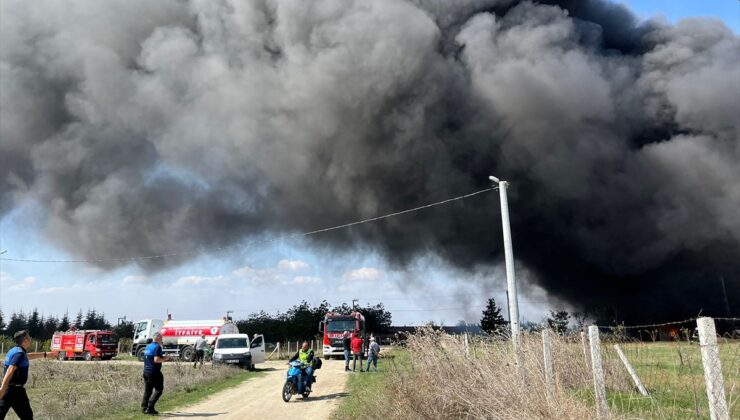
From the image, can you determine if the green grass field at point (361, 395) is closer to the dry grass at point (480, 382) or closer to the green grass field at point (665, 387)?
the green grass field at point (665, 387)

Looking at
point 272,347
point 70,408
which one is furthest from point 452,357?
point 272,347

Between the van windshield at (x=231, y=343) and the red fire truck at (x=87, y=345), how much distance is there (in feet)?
62.9

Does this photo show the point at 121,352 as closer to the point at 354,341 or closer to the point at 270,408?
the point at 354,341

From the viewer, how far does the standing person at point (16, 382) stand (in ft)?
24.2

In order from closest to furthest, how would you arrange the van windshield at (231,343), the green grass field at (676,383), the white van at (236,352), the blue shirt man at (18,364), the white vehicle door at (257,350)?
the green grass field at (676,383), the blue shirt man at (18,364), the white van at (236,352), the van windshield at (231,343), the white vehicle door at (257,350)

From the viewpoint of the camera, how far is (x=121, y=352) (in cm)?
5700

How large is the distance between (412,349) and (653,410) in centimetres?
429

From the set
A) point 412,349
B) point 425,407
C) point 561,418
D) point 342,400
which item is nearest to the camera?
point 561,418

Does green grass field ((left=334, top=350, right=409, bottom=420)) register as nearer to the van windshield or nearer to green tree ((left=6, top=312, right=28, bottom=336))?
the van windshield

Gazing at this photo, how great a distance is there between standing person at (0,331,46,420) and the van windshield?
1635cm

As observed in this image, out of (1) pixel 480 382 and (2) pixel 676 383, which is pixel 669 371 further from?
(1) pixel 480 382

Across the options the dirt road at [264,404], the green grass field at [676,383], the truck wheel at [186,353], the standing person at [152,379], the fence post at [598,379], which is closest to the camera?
the green grass field at [676,383]

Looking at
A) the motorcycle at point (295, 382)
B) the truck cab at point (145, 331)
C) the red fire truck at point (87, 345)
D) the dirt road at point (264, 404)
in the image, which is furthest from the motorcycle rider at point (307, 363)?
Answer: the red fire truck at point (87, 345)

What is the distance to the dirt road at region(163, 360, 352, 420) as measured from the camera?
10.5 meters
